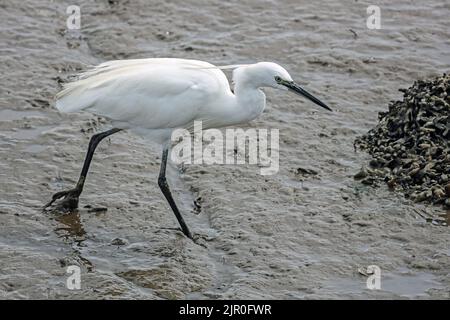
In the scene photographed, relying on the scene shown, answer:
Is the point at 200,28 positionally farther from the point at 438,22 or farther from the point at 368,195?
the point at 368,195

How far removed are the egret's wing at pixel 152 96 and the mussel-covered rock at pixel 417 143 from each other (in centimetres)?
193

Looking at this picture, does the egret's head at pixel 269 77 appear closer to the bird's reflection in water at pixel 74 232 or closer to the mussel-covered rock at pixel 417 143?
the mussel-covered rock at pixel 417 143

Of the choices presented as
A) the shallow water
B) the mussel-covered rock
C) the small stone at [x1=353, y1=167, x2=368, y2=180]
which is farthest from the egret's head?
the mussel-covered rock

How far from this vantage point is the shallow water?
692cm

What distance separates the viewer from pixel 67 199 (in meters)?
7.69

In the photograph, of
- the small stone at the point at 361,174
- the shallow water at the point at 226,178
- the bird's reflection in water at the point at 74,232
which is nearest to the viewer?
the shallow water at the point at 226,178

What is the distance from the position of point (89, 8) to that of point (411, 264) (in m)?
6.49

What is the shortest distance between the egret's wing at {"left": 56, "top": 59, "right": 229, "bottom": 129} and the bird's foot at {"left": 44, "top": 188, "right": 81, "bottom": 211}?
725 mm

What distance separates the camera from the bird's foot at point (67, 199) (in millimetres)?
7676

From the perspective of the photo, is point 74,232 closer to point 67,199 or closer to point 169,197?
point 67,199

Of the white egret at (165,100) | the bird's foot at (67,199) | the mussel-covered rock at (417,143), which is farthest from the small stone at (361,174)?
the bird's foot at (67,199)

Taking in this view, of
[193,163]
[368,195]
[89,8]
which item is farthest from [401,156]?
[89,8]

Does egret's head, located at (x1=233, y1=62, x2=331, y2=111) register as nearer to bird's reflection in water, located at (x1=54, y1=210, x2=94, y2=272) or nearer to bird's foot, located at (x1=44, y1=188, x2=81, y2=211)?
bird's foot, located at (x1=44, y1=188, x2=81, y2=211)

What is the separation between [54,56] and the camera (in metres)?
10.5
